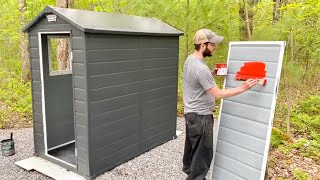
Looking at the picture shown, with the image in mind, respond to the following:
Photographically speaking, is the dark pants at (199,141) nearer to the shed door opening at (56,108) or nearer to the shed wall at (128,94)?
the shed wall at (128,94)

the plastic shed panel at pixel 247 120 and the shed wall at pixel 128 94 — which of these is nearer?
the plastic shed panel at pixel 247 120

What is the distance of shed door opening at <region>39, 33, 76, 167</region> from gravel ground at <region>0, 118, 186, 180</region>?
1.43ft

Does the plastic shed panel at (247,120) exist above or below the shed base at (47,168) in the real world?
above

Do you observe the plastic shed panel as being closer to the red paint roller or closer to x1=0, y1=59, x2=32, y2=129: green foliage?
the red paint roller

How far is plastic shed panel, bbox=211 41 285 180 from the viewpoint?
2.58 m

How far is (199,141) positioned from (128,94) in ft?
4.28

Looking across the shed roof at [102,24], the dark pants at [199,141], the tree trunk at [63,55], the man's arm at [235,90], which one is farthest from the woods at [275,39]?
the shed roof at [102,24]

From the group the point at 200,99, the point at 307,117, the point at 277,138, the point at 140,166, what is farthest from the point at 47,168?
the point at 307,117

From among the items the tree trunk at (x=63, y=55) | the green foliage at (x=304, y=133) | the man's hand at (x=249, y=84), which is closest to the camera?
the man's hand at (x=249, y=84)

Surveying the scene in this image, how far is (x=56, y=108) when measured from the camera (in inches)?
169

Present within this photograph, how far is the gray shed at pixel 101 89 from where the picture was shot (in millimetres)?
3242

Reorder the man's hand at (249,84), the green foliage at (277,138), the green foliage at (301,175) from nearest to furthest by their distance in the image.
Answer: the man's hand at (249,84), the green foliage at (301,175), the green foliage at (277,138)

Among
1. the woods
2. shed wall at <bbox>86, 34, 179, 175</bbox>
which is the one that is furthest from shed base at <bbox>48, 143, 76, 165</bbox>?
the woods

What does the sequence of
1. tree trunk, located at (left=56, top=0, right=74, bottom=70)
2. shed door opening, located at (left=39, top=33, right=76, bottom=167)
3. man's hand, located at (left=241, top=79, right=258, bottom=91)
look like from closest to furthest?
1. man's hand, located at (left=241, top=79, right=258, bottom=91)
2. shed door opening, located at (left=39, top=33, right=76, bottom=167)
3. tree trunk, located at (left=56, top=0, right=74, bottom=70)
